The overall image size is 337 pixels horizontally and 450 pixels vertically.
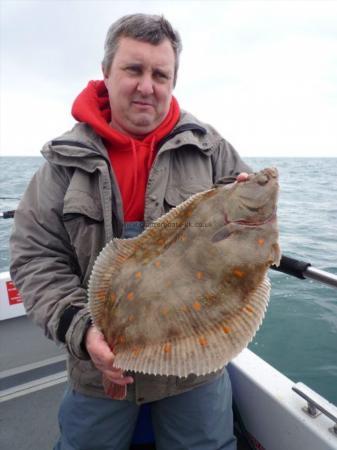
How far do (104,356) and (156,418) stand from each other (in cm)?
86

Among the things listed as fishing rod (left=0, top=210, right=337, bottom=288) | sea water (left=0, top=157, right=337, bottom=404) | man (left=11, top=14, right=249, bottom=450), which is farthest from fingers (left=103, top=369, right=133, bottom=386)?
sea water (left=0, top=157, right=337, bottom=404)

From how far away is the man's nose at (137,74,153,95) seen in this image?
2.00 metres

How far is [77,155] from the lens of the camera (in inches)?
79.1

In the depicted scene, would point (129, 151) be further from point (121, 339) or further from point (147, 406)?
point (147, 406)

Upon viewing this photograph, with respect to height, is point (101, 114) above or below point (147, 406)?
above

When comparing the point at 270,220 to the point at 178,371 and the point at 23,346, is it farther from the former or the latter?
the point at 23,346

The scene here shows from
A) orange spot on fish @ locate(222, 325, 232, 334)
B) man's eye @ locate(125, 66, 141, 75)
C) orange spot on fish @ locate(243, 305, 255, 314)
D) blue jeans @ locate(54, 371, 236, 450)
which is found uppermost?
man's eye @ locate(125, 66, 141, 75)

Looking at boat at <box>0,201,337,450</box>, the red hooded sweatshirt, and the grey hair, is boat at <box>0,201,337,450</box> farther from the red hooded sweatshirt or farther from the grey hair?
the grey hair

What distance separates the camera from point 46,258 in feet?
6.73

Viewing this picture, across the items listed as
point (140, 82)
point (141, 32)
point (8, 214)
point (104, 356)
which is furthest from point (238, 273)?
point (8, 214)

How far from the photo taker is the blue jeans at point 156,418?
2.08 metres

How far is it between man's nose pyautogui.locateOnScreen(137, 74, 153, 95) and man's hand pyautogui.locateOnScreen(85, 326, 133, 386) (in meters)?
1.24

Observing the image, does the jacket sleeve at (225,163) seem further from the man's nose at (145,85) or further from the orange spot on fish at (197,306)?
the orange spot on fish at (197,306)

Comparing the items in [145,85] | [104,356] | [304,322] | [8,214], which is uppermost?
[145,85]
